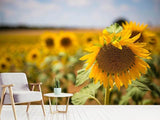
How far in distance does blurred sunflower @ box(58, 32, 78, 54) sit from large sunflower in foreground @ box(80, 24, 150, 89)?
1.06 meters

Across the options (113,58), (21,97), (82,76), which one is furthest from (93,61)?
(21,97)

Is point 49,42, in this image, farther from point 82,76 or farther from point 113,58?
point 113,58

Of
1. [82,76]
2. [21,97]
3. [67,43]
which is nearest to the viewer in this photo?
[82,76]

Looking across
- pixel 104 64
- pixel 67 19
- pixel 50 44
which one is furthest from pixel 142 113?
pixel 67 19

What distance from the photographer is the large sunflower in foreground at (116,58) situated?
46.2 inches

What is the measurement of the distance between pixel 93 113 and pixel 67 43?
2.20ft

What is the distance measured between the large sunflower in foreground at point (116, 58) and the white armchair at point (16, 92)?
2.95 ft

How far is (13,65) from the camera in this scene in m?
2.68

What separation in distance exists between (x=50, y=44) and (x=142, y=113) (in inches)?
40.3

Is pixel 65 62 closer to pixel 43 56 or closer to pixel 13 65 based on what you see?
pixel 43 56

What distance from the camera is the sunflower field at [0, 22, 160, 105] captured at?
A: 47.2 inches

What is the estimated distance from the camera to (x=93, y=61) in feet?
3.97

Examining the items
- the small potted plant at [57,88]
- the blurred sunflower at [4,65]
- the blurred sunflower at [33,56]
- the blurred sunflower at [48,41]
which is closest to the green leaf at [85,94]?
the small potted plant at [57,88]

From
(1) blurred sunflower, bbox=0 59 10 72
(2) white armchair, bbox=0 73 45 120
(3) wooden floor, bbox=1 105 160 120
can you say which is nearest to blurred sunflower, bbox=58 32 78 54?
(2) white armchair, bbox=0 73 45 120
